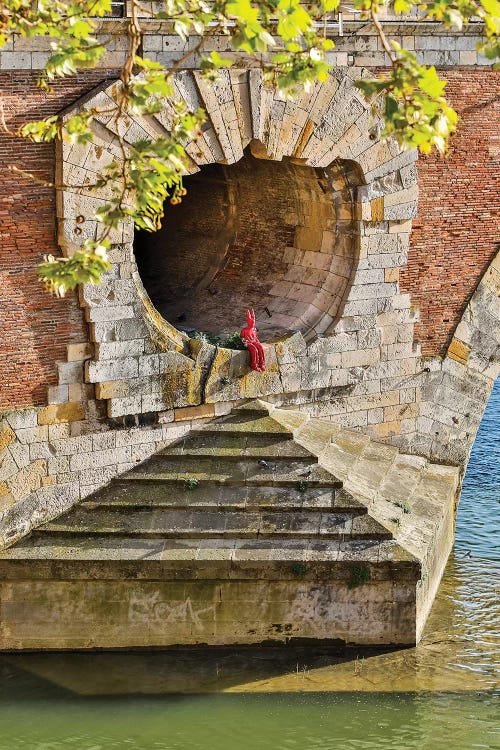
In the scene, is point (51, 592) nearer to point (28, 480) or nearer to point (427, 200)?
point (28, 480)

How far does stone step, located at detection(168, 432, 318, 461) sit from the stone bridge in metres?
0.02

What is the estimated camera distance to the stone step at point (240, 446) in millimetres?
12438

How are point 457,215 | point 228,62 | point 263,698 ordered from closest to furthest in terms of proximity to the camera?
point 228,62, point 263,698, point 457,215

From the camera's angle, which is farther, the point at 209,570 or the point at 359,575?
the point at 359,575

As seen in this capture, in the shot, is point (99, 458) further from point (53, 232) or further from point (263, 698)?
point (263, 698)

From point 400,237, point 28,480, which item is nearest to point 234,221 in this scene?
point 400,237

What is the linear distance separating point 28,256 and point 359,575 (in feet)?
13.1

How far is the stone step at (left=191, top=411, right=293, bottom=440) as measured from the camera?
1260 cm

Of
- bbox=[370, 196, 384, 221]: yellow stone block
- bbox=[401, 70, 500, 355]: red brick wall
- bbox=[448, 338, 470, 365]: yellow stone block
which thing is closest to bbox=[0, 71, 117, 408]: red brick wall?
bbox=[370, 196, 384, 221]: yellow stone block

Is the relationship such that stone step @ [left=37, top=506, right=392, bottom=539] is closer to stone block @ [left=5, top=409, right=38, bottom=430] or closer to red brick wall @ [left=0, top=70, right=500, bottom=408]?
stone block @ [left=5, top=409, right=38, bottom=430]

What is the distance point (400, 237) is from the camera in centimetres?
1334

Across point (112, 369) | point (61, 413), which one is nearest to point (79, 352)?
point (112, 369)

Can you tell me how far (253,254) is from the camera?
1480 centimetres

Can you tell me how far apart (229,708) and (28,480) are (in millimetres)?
2638
